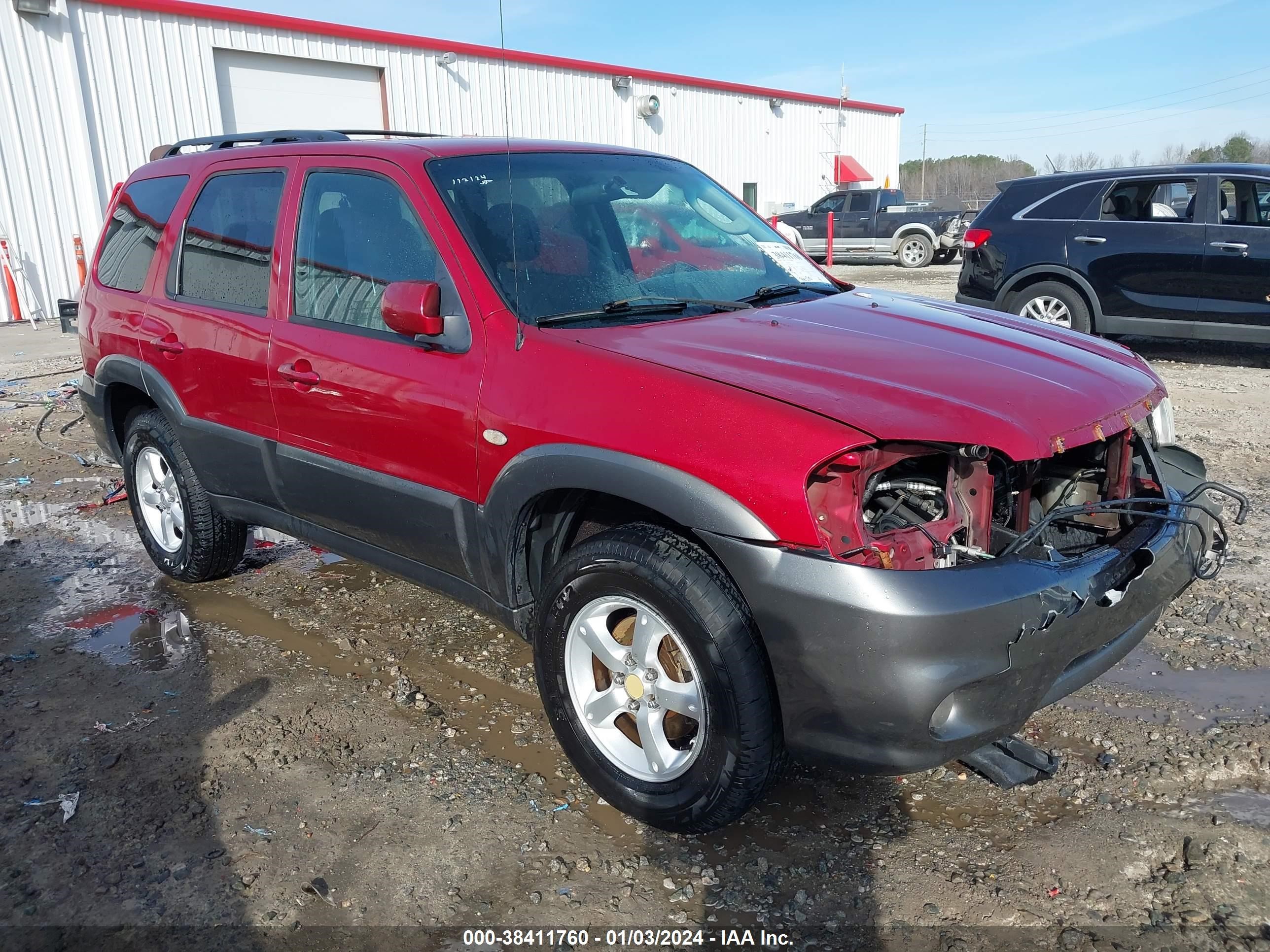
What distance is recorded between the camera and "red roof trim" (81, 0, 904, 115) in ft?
50.1

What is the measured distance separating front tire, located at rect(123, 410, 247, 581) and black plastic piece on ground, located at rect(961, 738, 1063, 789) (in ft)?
10.5

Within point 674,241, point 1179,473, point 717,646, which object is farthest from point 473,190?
point 1179,473

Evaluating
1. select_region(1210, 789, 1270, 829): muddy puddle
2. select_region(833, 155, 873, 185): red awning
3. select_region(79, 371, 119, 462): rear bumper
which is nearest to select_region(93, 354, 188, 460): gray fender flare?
select_region(79, 371, 119, 462): rear bumper

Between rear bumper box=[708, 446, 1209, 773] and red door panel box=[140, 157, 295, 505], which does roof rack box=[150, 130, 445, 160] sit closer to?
red door panel box=[140, 157, 295, 505]

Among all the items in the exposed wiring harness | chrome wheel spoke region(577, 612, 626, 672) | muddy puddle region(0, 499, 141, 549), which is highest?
the exposed wiring harness

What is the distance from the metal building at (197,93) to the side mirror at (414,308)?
11057 mm

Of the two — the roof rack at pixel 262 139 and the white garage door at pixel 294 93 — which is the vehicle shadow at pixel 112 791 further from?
the white garage door at pixel 294 93

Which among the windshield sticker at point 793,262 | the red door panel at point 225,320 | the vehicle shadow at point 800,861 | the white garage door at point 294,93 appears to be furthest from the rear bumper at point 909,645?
the white garage door at point 294,93

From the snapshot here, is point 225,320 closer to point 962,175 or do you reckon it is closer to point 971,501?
point 971,501

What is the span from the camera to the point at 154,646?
4117 mm

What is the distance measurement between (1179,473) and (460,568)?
2372mm

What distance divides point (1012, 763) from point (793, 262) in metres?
2.02

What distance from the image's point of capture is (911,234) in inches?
812

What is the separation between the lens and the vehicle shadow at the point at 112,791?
2479mm
